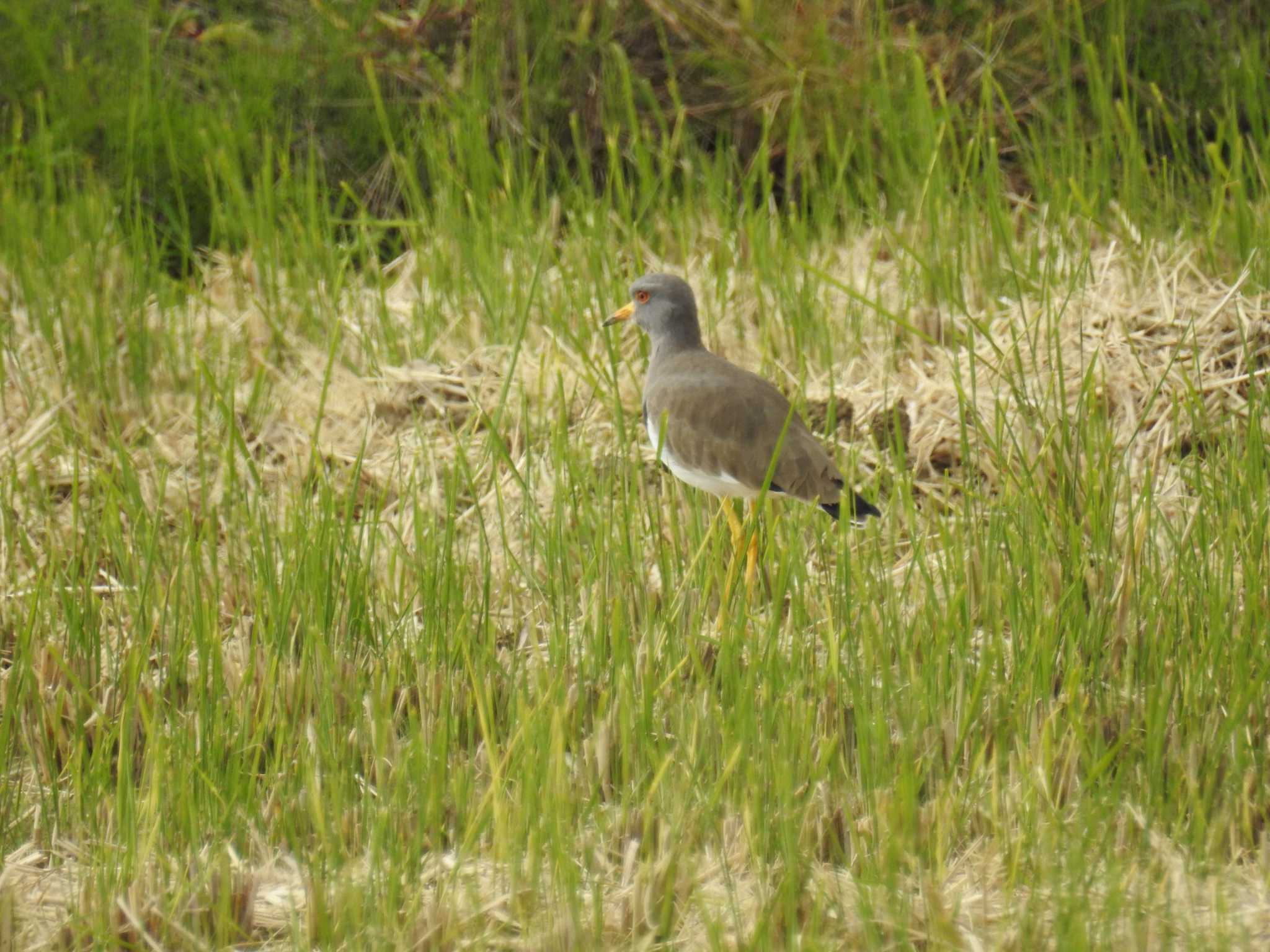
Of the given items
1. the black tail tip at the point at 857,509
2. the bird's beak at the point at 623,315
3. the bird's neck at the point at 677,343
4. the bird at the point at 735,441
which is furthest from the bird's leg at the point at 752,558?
the bird's beak at the point at 623,315

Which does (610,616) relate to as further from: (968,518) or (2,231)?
(2,231)

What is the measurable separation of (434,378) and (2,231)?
6.63 feet

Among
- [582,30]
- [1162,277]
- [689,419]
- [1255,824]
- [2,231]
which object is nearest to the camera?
[1255,824]

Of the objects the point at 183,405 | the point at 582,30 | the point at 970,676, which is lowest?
the point at 183,405

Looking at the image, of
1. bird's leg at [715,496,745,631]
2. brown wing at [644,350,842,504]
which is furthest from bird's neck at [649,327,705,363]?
bird's leg at [715,496,745,631]

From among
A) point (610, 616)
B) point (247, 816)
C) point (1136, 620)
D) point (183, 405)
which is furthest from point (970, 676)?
point (183, 405)

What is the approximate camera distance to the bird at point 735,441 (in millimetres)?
3764

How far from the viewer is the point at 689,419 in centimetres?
398

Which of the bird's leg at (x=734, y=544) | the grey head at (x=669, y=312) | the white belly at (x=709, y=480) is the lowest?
the bird's leg at (x=734, y=544)

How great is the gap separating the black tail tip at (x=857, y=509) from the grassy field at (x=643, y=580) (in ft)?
0.16

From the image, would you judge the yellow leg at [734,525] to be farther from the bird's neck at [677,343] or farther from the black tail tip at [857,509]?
the bird's neck at [677,343]

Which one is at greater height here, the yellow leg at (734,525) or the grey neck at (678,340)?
the grey neck at (678,340)

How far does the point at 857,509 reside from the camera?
12.3ft

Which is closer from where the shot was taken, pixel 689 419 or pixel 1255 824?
pixel 1255 824
